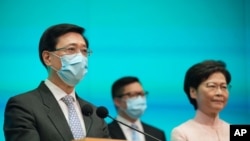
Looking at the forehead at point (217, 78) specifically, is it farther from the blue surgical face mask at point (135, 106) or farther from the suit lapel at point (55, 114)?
the blue surgical face mask at point (135, 106)

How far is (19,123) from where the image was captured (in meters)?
2.68

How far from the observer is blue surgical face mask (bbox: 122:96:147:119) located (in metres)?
4.61

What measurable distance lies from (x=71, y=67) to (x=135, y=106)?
161 centimetres

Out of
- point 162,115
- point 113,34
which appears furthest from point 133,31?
point 162,115

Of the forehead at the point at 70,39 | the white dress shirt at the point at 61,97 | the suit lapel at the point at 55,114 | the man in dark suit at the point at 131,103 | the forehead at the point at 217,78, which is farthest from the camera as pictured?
the man in dark suit at the point at 131,103

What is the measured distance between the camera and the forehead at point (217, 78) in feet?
11.6

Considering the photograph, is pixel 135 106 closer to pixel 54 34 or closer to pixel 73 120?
pixel 54 34

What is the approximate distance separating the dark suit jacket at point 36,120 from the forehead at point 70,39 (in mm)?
314

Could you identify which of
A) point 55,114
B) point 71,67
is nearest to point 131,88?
point 71,67

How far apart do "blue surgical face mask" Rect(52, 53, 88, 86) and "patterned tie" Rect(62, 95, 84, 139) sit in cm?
13

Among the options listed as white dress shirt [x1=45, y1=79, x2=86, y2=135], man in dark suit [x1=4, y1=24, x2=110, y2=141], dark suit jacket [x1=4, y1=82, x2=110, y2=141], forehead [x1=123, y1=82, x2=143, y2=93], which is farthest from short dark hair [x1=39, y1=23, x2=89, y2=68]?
forehead [x1=123, y1=82, x2=143, y2=93]

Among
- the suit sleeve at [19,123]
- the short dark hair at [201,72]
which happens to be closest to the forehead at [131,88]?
the short dark hair at [201,72]

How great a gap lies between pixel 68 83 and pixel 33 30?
2.05m

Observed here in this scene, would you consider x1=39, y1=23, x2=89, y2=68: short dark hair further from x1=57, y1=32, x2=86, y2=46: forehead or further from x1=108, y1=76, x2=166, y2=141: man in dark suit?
x1=108, y1=76, x2=166, y2=141: man in dark suit
